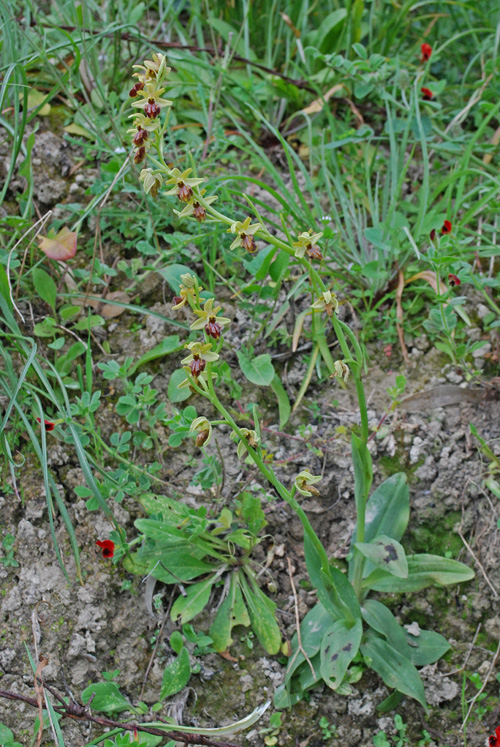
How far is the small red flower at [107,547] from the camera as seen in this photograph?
1921 millimetres

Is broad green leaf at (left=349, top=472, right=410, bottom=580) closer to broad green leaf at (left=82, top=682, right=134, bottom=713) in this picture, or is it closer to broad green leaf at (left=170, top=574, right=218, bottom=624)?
broad green leaf at (left=170, top=574, right=218, bottom=624)

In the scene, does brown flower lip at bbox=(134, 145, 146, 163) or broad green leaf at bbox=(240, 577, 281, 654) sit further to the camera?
broad green leaf at bbox=(240, 577, 281, 654)

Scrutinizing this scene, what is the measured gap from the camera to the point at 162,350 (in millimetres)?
2309

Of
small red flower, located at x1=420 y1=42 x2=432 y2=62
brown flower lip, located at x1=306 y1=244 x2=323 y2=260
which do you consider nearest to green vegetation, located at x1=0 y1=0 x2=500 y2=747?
brown flower lip, located at x1=306 y1=244 x2=323 y2=260

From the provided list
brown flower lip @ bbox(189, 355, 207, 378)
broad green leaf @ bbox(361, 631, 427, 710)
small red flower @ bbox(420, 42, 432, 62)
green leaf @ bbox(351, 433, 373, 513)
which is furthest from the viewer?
small red flower @ bbox(420, 42, 432, 62)

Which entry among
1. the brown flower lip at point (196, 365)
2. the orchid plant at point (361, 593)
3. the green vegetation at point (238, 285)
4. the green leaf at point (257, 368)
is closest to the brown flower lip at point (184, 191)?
the green vegetation at point (238, 285)

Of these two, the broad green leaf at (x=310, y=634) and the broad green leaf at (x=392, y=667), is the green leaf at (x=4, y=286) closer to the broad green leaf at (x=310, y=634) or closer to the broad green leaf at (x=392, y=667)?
the broad green leaf at (x=310, y=634)

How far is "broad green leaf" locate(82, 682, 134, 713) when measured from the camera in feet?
5.97

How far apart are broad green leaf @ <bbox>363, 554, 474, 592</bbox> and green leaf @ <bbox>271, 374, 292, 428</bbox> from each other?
632 mm

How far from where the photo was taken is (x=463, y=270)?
220cm

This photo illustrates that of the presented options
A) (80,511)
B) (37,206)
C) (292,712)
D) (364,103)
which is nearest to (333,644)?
(292,712)

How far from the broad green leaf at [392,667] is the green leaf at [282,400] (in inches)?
31.3

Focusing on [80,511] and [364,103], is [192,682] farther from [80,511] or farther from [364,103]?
[364,103]

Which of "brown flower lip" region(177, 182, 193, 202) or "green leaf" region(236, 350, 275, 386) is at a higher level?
"brown flower lip" region(177, 182, 193, 202)
